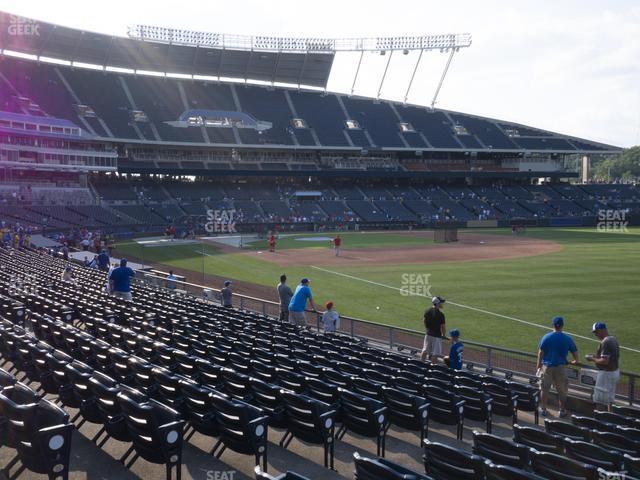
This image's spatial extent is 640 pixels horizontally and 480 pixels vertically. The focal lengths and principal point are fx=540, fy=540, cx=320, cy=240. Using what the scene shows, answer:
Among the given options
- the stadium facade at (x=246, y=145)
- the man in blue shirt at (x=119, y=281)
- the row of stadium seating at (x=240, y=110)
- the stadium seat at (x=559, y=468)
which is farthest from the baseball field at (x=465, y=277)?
the row of stadium seating at (x=240, y=110)

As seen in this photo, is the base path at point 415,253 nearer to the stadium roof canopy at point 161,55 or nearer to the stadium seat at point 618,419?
the stadium seat at point 618,419

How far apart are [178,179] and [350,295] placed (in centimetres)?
5421

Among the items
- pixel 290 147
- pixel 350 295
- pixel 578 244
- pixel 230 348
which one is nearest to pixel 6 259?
pixel 350 295

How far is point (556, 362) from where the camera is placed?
32.8 feet

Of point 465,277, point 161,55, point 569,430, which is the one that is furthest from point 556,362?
point 161,55

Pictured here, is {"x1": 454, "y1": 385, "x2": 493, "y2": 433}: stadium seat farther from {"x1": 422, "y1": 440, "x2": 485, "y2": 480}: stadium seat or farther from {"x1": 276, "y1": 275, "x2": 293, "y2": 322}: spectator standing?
{"x1": 276, "y1": 275, "x2": 293, "y2": 322}: spectator standing

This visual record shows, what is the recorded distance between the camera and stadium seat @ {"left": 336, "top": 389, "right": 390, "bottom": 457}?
7.10 m

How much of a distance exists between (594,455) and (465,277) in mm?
25342

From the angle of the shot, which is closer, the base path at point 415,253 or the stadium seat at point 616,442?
the stadium seat at point 616,442

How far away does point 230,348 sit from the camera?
33.7 feet

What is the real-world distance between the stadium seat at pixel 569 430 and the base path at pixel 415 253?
2909 cm

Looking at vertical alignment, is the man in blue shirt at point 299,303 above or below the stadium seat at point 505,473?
below

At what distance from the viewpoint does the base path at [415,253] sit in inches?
1507

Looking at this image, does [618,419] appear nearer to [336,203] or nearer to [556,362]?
[556,362]
